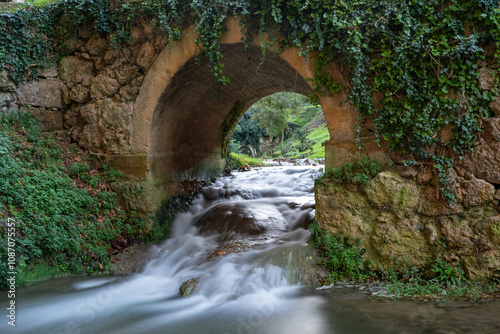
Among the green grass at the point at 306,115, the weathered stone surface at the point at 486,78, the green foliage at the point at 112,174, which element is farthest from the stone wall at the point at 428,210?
the green grass at the point at 306,115

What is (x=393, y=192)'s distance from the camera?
14.4ft

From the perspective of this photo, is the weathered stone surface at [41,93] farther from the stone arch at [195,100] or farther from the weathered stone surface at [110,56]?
the stone arch at [195,100]

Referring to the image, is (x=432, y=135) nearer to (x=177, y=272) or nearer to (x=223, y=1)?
(x=223, y=1)

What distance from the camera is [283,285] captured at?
441 cm

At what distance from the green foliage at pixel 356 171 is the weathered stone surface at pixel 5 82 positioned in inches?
231

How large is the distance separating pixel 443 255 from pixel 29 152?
20.9 feet

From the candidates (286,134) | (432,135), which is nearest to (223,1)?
(432,135)

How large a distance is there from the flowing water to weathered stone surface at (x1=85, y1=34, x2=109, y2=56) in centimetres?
Result: 385

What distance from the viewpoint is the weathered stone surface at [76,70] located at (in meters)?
6.58

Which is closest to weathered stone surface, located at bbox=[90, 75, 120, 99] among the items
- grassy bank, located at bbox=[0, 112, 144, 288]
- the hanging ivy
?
grassy bank, located at bbox=[0, 112, 144, 288]

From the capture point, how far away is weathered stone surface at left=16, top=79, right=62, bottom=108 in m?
6.41

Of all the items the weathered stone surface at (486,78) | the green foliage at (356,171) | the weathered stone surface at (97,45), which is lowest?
the green foliage at (356,171)

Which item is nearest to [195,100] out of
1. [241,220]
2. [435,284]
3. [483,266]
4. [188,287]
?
[241,220]

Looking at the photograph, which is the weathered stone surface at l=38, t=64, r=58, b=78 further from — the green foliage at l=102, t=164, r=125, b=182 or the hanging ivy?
the hanging ivy
